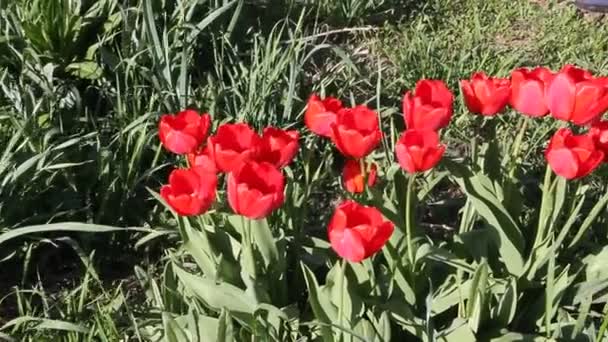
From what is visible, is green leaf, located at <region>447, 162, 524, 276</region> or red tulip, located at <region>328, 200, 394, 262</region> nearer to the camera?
red tulip, located at <region>328, 200, 394, 262</region>

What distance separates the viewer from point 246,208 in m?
1.28

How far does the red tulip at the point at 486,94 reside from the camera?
1496 millimetres

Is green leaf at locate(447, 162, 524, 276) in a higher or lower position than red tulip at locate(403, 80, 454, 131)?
lower

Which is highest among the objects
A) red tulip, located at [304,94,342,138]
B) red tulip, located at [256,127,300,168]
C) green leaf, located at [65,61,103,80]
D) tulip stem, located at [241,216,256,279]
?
red tulip, located at [304,94,342,138]

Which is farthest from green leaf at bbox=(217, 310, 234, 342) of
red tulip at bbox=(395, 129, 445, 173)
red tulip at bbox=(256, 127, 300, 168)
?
red tulip at bbox=(395, 129, 445, 173)

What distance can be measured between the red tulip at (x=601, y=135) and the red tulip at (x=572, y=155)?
61 millimetres

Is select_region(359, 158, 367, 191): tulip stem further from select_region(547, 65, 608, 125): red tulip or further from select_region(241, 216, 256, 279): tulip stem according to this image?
select_region(547, 65, 608, 125): red tulip

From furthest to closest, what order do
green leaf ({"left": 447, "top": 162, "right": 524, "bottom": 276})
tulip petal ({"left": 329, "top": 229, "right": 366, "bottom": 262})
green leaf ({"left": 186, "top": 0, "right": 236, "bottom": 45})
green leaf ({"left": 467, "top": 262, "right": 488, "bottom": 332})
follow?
green leaf ({"left": 186, "top": 0, "right": 236, "bottom": 45}) < green leaf ({"left": 447, "top": 162, "right": 524, "bottom": 276}) < green leaf ({"left": 467, "top": 262, "right": 488, "bottom": 332}) < tulip petal ({"left": 329, "top": 229, "right": 366, "bottom": 262})

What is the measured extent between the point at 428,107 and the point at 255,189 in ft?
1.04

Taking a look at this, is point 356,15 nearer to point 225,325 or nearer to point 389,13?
point 389,13

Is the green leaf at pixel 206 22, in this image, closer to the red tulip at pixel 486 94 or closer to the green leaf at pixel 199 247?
the green leaf at pixel 199 247

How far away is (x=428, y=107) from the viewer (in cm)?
141

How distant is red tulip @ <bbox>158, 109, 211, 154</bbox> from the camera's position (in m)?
1.46

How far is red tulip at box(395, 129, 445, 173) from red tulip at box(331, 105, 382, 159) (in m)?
A: 0.07
